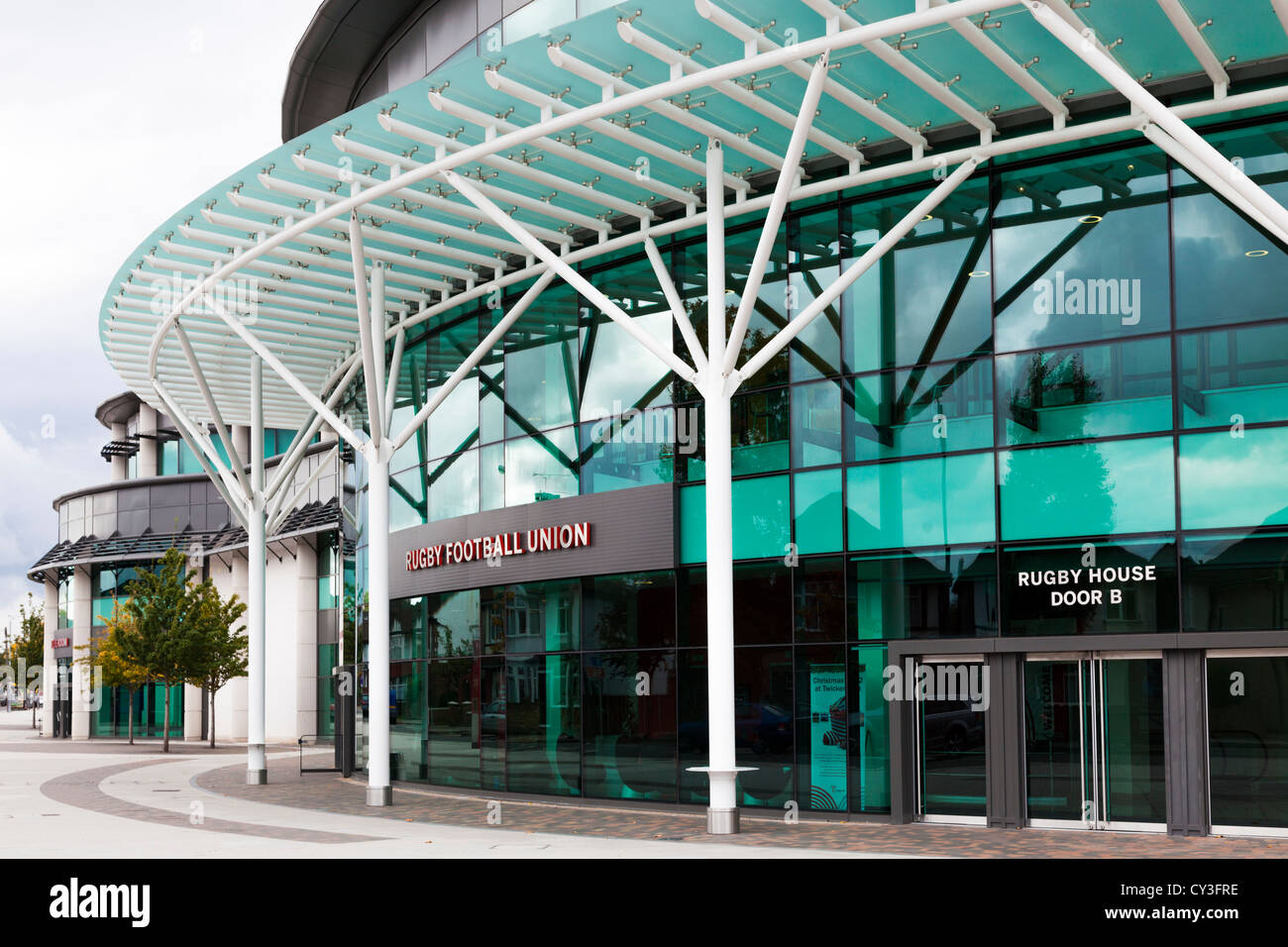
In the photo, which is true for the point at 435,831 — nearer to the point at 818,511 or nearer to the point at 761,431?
the point at 818,511

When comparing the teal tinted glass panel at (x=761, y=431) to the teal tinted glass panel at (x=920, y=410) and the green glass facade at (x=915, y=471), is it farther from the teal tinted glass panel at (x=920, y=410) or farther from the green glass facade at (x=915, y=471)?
the teal tinted glass panel at (x=920, y=410)

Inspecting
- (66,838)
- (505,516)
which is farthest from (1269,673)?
(66,838)

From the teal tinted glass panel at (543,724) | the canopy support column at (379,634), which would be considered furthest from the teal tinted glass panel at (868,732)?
the canopy support column at (379,634)

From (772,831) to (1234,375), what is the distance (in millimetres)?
7373

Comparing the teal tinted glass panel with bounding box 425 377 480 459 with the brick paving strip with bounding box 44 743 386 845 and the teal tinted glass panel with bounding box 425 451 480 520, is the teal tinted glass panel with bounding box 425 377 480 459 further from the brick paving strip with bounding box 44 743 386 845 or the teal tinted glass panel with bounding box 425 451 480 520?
the brick paving strip with bounding box 44 743 386 845

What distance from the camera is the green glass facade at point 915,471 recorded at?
15617mm

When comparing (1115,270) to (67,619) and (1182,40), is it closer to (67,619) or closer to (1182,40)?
(1182,40)

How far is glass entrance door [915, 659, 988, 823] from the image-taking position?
1669 cm

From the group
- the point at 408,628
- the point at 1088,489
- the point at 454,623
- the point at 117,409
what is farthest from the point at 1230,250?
the point at 117,409

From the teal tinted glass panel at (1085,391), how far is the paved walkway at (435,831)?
4.67m

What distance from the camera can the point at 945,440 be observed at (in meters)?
17.3

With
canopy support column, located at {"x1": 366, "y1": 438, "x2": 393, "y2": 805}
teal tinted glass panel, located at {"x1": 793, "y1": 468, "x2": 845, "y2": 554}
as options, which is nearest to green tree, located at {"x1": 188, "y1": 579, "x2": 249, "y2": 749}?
canopy support column, located at {"x1": 366, "y1": 438, "x2": 393, "y2": 805}

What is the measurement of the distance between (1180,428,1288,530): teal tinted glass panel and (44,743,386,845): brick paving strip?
10.0 m

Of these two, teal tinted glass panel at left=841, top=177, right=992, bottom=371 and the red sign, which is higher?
teal tinted glass panel at left=841, top=177, right=992, bottom=371
